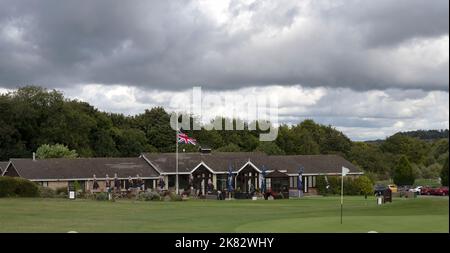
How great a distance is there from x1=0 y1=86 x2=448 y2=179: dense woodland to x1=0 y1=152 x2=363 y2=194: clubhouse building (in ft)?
51.4

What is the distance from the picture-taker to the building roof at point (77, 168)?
212 feet

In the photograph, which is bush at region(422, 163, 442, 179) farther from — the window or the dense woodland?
the window

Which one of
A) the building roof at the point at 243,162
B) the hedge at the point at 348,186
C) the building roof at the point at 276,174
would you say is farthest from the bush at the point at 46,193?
the hedge at the point at 348,186

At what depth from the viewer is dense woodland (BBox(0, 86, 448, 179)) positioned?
295ft

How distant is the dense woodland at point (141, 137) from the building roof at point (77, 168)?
2221cm

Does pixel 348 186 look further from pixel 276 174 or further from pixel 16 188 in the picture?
pixel 16 188

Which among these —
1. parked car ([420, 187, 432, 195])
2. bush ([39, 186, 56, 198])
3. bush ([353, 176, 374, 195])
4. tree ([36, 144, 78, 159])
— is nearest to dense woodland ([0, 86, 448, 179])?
parked car ([420, 187, 432, 195])

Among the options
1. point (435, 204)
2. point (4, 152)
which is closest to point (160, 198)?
point (435, 204)

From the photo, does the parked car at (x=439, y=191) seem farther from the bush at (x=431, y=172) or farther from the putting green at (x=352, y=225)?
the putting green at (x=352, y=225)

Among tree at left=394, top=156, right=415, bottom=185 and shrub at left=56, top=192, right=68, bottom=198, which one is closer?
shrub at left=56, top=192, right=68, bottom=198

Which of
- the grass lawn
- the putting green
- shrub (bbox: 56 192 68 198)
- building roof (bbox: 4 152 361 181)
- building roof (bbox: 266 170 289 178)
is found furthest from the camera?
building roof (bbox: 266 170 289 178)

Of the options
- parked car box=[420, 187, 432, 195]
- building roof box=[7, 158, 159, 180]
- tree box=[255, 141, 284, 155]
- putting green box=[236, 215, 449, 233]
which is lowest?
parked car box=[420, 187, 432, 195]

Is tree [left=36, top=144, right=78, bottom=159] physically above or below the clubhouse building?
above
